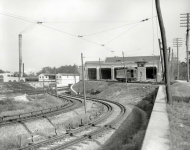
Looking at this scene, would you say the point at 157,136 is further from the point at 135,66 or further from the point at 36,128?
the point at 135,66

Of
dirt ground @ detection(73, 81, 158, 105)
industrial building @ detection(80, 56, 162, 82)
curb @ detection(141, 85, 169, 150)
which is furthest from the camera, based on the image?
industrial building @ detection(80, 56, 162, 82)

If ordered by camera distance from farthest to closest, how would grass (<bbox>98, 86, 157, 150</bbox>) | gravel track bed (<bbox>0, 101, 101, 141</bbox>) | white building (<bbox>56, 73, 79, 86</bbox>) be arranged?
1. white building (<bbox>56, 73, 79, 86</bbox>)
2. gravel track bed (<bbox>0, 101, 101, 141</bbox>)
3. grass (<bbox>98, 86, 157, 150</bbox>)

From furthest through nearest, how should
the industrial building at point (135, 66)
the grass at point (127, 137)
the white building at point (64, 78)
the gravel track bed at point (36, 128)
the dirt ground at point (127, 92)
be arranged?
the white building at point (64, 78) < the industrial building at point (135, 66) < the dirt ground at point (127, 92) < the gravel track bed at point (36, 128) < the grass at point (127, 137)

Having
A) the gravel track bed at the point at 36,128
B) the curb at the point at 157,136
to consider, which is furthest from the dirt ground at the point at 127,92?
the curb at the point at 157,136

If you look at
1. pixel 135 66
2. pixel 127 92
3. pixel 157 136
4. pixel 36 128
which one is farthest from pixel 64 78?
pixel 157 136

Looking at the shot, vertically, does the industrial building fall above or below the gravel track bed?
above

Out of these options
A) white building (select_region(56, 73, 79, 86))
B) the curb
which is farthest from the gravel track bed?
white building (select_region(56, 73, 79, 86))

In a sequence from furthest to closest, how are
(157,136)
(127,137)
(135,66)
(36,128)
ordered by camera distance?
A: 1. (135,66)
2. (36,128)
3. (127,137)
4. (157,136)

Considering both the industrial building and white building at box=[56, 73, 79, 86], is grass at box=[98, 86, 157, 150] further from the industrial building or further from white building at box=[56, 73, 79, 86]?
white building at box=[56, 73, 79, 86]

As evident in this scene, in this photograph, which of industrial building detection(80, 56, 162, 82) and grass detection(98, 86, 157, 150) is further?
industrial building detection(80, 56, 162, 82)

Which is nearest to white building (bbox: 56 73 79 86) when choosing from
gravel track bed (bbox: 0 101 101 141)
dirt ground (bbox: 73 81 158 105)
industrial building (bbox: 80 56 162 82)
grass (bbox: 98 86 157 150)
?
industrial building (bbox: 80 56 162 82)

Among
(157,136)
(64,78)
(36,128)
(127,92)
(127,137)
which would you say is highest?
(64,78)

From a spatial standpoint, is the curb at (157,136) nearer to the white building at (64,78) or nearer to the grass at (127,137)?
the grass at (127,137)

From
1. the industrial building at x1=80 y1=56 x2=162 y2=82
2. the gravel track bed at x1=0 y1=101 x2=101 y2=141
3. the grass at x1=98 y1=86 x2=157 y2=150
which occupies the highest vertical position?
the industrial building at x1=80 y1=56 x2=162 y2=82
